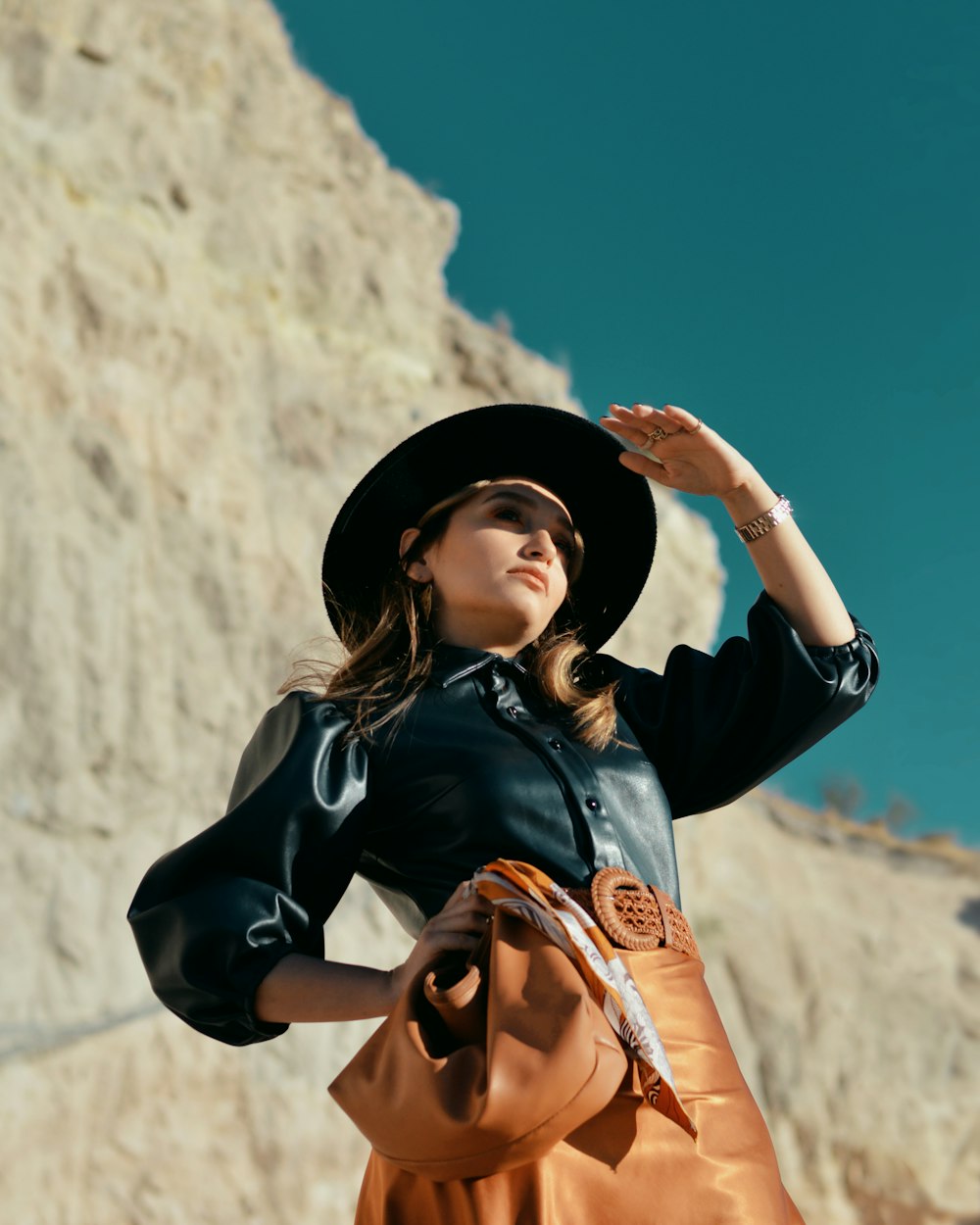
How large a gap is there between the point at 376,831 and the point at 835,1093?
320 inches

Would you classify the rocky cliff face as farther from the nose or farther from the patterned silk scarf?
the patterned silk scarf

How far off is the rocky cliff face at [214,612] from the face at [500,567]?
16.8ft

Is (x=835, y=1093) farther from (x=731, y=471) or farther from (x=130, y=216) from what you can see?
(x=731, y=471)

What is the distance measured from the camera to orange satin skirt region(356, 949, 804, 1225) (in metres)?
1.38

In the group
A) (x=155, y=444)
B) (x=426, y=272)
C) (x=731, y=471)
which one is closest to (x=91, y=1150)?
(x=155, y=444)

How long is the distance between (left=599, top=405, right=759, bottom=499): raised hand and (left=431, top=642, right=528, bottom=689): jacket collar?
1.06 ft

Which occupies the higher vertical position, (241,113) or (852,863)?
(241,113)

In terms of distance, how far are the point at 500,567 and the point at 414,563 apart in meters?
0.21

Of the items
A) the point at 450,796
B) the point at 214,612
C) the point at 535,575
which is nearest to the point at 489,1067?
the point at 450,796

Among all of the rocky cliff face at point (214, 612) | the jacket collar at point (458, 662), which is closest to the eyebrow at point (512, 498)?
the jacket collar at point (458, 662)

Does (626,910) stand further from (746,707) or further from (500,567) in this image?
(500,567)

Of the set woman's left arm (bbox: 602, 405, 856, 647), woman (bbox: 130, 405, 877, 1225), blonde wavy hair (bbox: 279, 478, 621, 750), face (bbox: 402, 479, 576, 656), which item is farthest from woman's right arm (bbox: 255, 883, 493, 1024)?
woman's left arm (bbox: 602, 405, 856, 647)

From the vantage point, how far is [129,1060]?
21.4 ft

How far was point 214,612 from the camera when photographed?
25.1 feet
